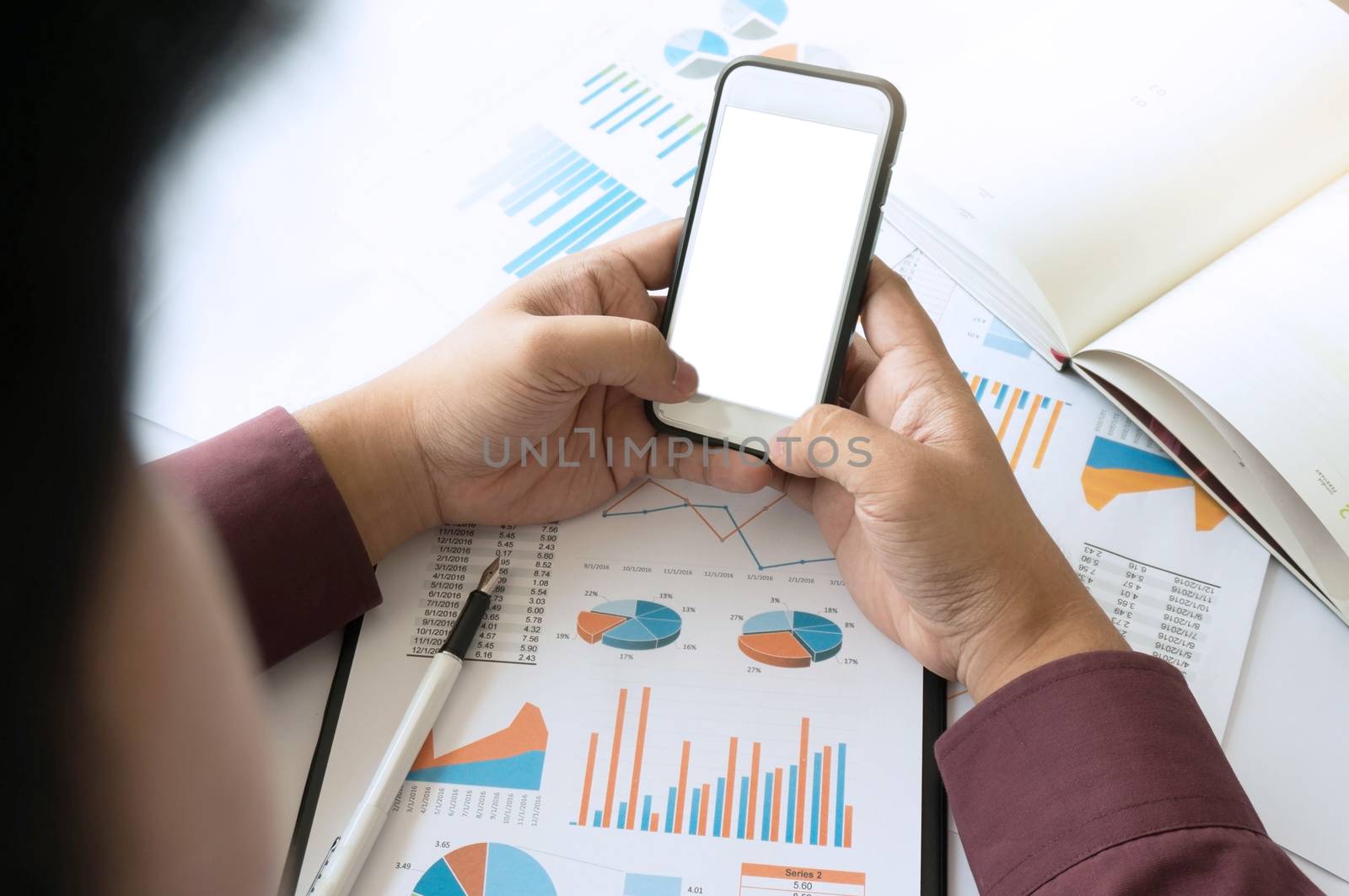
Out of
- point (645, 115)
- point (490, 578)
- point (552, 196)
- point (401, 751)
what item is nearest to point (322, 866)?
point (401, 751)

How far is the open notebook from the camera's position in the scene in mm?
645

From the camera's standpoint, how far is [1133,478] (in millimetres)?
682

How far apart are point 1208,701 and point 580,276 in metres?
0.49

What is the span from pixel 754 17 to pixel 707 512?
0.50 metres

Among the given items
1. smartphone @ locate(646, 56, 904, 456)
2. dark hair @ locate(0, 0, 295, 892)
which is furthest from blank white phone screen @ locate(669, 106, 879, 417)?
dark hair @ locate(0, 0, 295, 892)

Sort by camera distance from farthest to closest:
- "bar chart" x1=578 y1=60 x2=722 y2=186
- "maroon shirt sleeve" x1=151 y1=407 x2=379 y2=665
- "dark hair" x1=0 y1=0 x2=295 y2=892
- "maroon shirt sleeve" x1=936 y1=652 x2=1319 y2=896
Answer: "bar chart" x1=578 y1=60 x2=722 y2=186, "maroon shirt sleeve" x1=151 y1=407 x2=379 y2=665, "maroon shirt sleeve" x1=936 y1=652 x2=1319 y2=896, "dark hair" x1=0 y1=0 x2=295 y2=892

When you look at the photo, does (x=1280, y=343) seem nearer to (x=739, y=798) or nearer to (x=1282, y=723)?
(x=1282, y=723)

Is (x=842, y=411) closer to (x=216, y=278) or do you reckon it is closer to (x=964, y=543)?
(x=964, y=543)

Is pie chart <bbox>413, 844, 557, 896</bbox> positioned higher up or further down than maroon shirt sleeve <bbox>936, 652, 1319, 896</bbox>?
further down

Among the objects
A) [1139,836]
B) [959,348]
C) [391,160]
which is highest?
[391,160]

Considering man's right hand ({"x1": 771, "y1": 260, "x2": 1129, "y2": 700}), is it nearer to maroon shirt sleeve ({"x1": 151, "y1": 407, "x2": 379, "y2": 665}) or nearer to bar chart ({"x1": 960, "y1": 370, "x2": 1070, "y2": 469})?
bar chart ({"x1": 960, "y1": 370, "x2": 1070, "y2": 469})

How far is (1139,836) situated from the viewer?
503 mm

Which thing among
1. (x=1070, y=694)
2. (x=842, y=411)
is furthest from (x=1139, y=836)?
(x=842, y=411)

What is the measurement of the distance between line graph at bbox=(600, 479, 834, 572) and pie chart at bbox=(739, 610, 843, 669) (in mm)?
44
